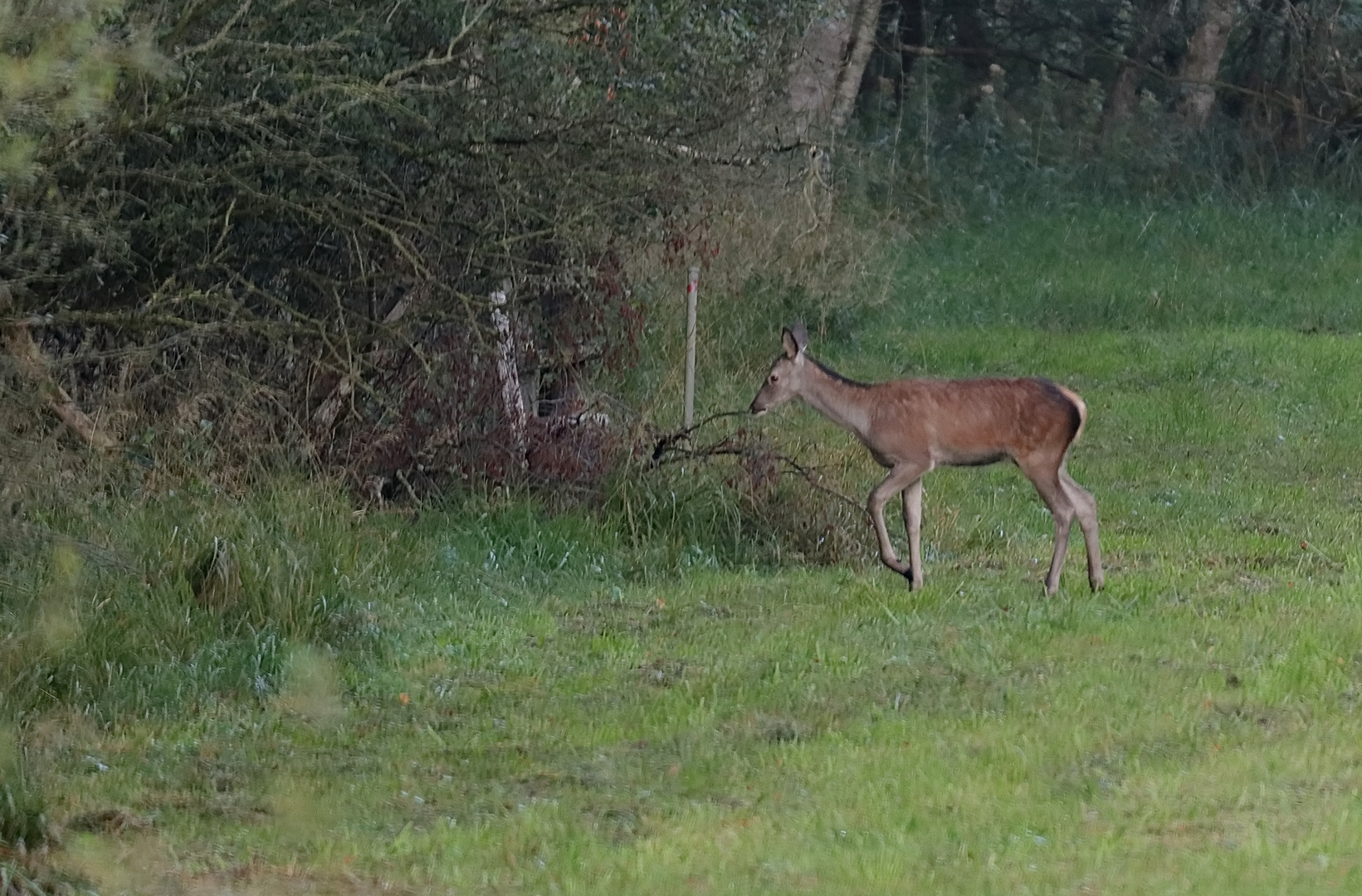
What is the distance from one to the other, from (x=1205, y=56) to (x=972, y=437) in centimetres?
1879

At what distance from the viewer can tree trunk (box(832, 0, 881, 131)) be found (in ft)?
86.2

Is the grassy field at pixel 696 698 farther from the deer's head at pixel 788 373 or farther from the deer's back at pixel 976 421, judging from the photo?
the deer's back at pixel 976 421

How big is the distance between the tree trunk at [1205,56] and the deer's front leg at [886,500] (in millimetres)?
18087

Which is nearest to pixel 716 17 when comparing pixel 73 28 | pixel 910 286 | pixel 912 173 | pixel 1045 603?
pixel 1045 603

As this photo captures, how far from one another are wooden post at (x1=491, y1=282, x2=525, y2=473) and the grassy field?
511 millimetres

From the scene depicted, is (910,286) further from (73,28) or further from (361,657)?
(73,28)

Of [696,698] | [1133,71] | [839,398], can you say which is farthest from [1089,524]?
[1133,71]

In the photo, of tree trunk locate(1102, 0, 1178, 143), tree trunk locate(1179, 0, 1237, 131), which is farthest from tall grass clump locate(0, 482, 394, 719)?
tree trunk locate(1102, 0, 1178, 143)

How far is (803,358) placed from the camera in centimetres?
1159

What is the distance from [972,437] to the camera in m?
10.7

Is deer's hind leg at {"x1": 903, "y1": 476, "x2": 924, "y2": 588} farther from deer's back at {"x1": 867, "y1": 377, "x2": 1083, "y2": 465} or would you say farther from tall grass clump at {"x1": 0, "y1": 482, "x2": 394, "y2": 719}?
tall grass clump at {"x1": 0, "y1": 482, "x2": 394, "y2": 719}

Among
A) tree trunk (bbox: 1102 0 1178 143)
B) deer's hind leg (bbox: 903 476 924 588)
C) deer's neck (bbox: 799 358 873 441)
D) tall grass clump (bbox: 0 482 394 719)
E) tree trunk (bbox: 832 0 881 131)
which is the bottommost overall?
tree trunk (bbox: 1102 0 1178 143)

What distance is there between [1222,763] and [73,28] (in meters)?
4.20

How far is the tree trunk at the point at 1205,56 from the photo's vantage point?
90.8 feet
